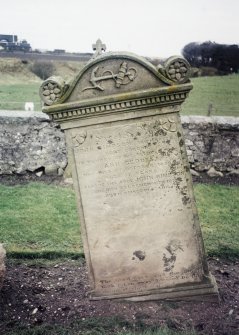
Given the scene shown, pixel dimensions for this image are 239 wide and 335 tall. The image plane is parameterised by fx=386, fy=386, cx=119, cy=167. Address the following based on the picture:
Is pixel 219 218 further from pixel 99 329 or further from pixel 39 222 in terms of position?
pixel 99 329

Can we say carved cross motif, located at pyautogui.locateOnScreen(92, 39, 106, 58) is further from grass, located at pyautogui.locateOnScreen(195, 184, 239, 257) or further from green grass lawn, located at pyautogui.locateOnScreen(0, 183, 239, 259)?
grass, located at pyautogui.locateOnScreen(195, 184, 239, 257)

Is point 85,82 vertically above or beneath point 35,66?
beneath

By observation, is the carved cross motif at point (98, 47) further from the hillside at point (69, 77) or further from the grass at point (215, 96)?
the grass at point (215, 96)

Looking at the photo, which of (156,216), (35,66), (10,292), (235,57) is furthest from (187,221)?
(35,66)

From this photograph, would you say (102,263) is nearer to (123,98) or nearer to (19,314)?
(19,314)

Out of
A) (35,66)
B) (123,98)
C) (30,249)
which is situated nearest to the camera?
(123,98)

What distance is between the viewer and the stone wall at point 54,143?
8.12m

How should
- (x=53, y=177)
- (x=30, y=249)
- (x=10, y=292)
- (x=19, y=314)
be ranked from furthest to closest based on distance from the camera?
(x=53, y=177) → (x=30, y=249) → (x=10, y=292) → (x=19, y=314)

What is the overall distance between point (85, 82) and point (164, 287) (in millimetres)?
2367

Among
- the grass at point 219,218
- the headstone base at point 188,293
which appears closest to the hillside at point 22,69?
the grass at point 219,218

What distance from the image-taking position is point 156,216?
4.13m

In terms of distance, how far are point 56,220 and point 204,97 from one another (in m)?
15.6

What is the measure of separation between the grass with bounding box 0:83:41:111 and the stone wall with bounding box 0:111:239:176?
8.99 metres

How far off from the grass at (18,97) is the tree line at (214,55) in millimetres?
9422
